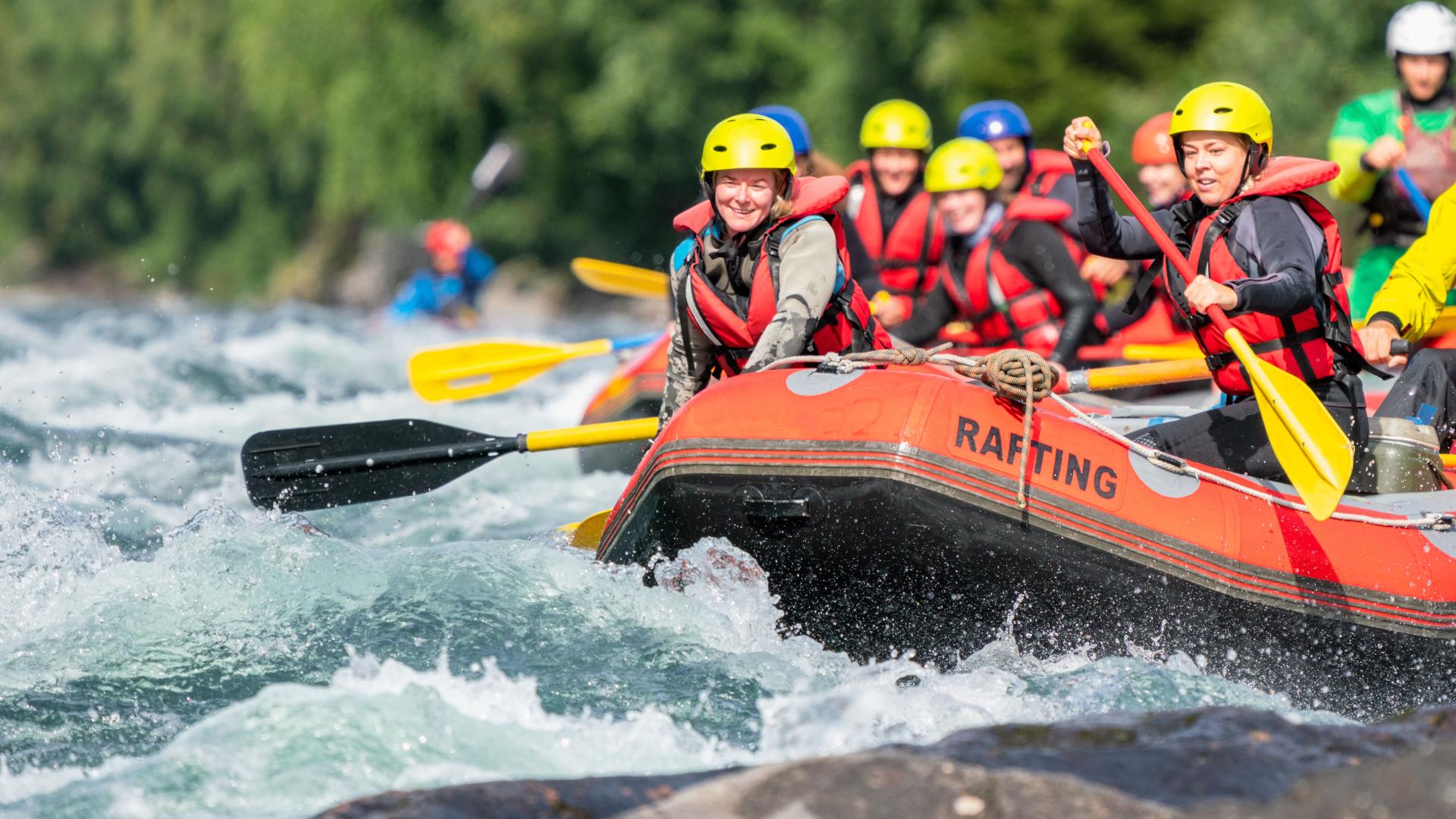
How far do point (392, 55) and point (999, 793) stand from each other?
20868 millimetres

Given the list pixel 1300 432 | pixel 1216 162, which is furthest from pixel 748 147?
pixel 1300 432

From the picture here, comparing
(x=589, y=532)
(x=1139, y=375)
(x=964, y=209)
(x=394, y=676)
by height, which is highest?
(x=964, y=209)

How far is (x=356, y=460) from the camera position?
541 cm

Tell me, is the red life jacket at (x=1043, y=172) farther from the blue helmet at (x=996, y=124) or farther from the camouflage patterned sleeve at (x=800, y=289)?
the camouflage patterned sleeve at (x=800, y=289)

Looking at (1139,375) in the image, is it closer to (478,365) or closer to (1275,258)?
(1275,258)

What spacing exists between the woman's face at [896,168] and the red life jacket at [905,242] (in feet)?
0.24

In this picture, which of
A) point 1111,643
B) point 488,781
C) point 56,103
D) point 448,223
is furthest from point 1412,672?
point 56,103

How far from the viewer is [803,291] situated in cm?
461

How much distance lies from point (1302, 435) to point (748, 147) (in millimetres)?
1716

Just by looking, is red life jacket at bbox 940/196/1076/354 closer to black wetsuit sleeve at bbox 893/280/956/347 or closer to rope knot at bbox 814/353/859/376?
black wetsuit sleeve at bbox 893/280/956/347

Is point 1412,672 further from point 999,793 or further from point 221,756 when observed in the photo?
point 221,756

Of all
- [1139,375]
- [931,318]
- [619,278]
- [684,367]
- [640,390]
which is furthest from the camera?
[619,278]

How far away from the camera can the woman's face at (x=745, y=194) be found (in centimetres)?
469

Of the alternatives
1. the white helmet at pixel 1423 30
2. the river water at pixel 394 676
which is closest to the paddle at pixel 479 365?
the river water at pixel 394 676
